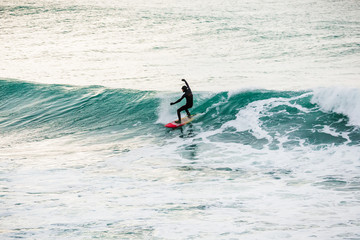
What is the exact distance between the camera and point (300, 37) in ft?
98.1

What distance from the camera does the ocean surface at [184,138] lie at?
6988 millimetres

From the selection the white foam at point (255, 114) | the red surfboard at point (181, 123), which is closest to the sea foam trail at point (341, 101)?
the white foam at point (255, 114)

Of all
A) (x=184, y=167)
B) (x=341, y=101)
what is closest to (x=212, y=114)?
(x=341, y=101)

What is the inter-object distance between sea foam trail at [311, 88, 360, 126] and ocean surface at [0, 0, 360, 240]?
0.14ft

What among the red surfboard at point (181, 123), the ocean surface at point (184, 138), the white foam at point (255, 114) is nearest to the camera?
the ocean surface at point (184, 138)

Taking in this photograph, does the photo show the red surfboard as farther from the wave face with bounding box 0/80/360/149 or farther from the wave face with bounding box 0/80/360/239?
the wave face with bounding box 0/80/360/149

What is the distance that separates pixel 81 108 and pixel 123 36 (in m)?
17.9

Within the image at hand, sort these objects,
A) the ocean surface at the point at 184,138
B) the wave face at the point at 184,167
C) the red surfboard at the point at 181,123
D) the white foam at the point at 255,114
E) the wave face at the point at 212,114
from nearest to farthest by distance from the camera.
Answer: the wave face at the point at 184,167, the ocean surface at the point at 184,138, the wave face at the point at 212,114, the white foam at the point at 255,114, the red surfboard at the point at 181,123

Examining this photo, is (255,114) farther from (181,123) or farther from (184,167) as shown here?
(184,167)

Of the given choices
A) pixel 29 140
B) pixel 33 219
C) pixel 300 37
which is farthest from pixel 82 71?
pixel 33 219

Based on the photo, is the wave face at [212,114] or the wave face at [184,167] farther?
the wave face at [212,114]

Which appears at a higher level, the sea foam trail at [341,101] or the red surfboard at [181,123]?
the sea foam trail at [341,101]

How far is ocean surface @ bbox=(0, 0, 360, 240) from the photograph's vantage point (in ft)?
22.9

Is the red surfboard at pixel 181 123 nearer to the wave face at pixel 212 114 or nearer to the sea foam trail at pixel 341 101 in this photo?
the wave face at pixel 212 114
